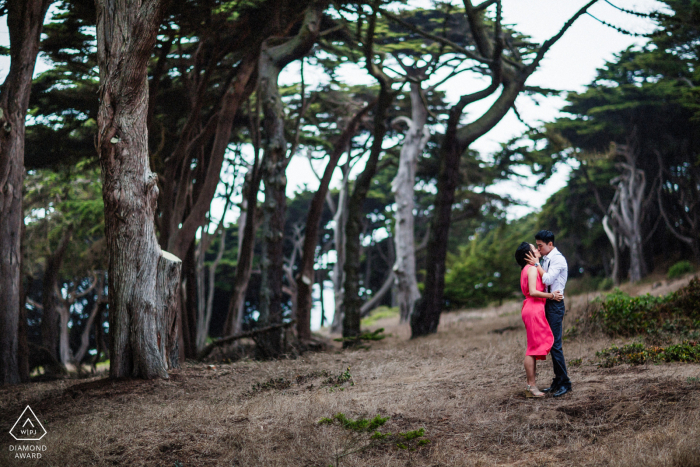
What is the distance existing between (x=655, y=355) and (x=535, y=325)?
2167 millimetres

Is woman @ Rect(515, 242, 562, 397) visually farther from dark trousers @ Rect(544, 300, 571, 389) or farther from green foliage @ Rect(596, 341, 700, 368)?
green foliage @ Rect(596, 341, 700, 368)

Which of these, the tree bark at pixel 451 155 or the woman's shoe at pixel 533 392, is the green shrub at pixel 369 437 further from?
the tree bark at pixel 451 155

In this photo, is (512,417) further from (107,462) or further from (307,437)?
(107,462)

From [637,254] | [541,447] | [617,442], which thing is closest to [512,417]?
[541,447]

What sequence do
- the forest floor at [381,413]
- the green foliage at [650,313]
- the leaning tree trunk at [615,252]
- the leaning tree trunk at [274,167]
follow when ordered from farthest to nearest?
the leaning tree trunk at [615,252], the leaning tree trunk at [274,167], the green foliage at [650,313], the forest floor at [381,413]

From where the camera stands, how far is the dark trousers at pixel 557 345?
5.76 metres

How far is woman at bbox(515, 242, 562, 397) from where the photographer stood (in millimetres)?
5742

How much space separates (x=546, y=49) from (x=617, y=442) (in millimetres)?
10306

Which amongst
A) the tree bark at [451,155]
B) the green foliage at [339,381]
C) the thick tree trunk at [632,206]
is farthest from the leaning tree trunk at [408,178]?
the green foliage at [339,381]

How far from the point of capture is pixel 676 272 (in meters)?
21.0

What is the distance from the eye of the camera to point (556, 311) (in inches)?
231

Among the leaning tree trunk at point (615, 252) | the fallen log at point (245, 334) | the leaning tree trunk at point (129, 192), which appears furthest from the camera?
the leaning tree trunk at point (615, 252)

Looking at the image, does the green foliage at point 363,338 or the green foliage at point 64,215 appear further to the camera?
the green foliage at point 64,215

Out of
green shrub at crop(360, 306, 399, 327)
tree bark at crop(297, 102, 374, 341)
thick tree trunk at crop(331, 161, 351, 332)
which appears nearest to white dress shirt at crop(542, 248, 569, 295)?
tree bark at crop(297, 102, 374, 341)
